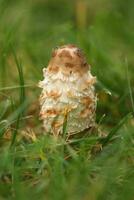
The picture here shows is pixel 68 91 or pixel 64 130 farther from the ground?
pixel 68 91

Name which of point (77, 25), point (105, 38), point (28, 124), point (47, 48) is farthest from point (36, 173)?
point (77, 25)

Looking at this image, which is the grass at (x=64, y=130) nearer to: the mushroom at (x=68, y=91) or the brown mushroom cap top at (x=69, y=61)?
the mushroom at (x=68, y=91)

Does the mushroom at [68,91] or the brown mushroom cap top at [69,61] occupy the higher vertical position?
the brown mushroom cap top at [69,61]

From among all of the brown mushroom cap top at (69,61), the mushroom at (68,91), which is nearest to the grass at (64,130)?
the mushroom at (68,91)

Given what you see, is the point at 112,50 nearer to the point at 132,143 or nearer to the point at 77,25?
the point at 77,25

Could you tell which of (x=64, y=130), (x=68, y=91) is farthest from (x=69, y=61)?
(x=64, y=130)

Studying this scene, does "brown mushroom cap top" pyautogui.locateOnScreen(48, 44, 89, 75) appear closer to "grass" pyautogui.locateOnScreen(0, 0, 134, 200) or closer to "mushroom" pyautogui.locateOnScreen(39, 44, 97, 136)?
"mushroom" pyautogui.locateOnScreen(39, 44, 97, 136)

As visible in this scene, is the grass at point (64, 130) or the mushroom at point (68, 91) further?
the mushroom at point (68, 91)

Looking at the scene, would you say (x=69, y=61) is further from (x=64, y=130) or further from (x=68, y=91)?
(x=64, y=130)

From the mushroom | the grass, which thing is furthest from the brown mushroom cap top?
the grass
